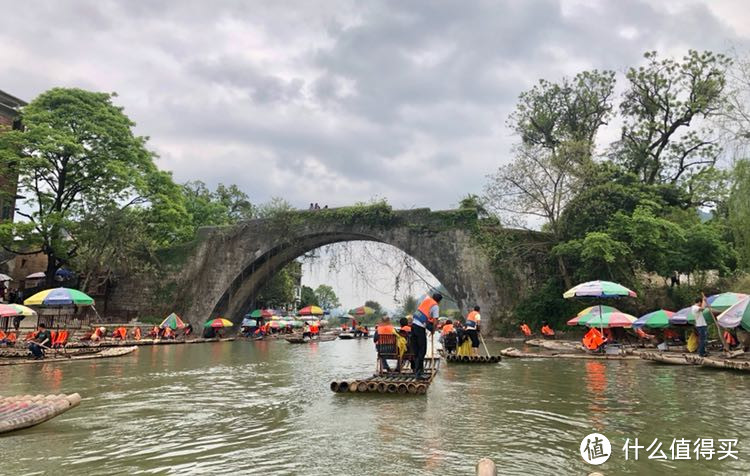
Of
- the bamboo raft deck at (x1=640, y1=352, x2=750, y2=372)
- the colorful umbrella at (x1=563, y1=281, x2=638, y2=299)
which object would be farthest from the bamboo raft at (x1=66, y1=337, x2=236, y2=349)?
the bamboo raft deck at (x1=640, y1=352, x2=750, y2=372)

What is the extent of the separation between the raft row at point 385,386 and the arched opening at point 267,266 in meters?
15.5

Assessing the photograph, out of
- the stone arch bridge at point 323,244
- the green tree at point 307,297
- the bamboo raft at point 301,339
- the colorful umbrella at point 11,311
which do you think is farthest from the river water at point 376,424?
the green tree at point 307,297

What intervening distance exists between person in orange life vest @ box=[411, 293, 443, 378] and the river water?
21.3 inches

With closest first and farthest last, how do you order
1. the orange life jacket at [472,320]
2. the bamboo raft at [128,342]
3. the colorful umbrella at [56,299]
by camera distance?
1. the orange life jacket at [472,320]
2. the colorful umbrella at [56,299]
3. the bamboo raft at [128,342]

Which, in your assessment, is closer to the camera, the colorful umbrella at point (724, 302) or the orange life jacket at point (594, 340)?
the colorful umbrella at point (724, 302)

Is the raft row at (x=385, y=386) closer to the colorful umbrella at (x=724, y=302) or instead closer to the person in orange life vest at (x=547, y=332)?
the colorful umbrella at (x=724, y=302)

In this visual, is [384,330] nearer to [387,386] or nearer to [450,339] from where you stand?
[387,386]

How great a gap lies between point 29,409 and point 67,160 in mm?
22658

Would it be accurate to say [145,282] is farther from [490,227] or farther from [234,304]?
[490,227]

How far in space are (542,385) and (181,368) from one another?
832 cm

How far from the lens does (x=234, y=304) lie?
94.1ft

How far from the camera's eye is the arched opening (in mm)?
24016

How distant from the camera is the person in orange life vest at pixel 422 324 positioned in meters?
8.27

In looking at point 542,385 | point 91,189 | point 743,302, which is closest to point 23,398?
point 542,385
